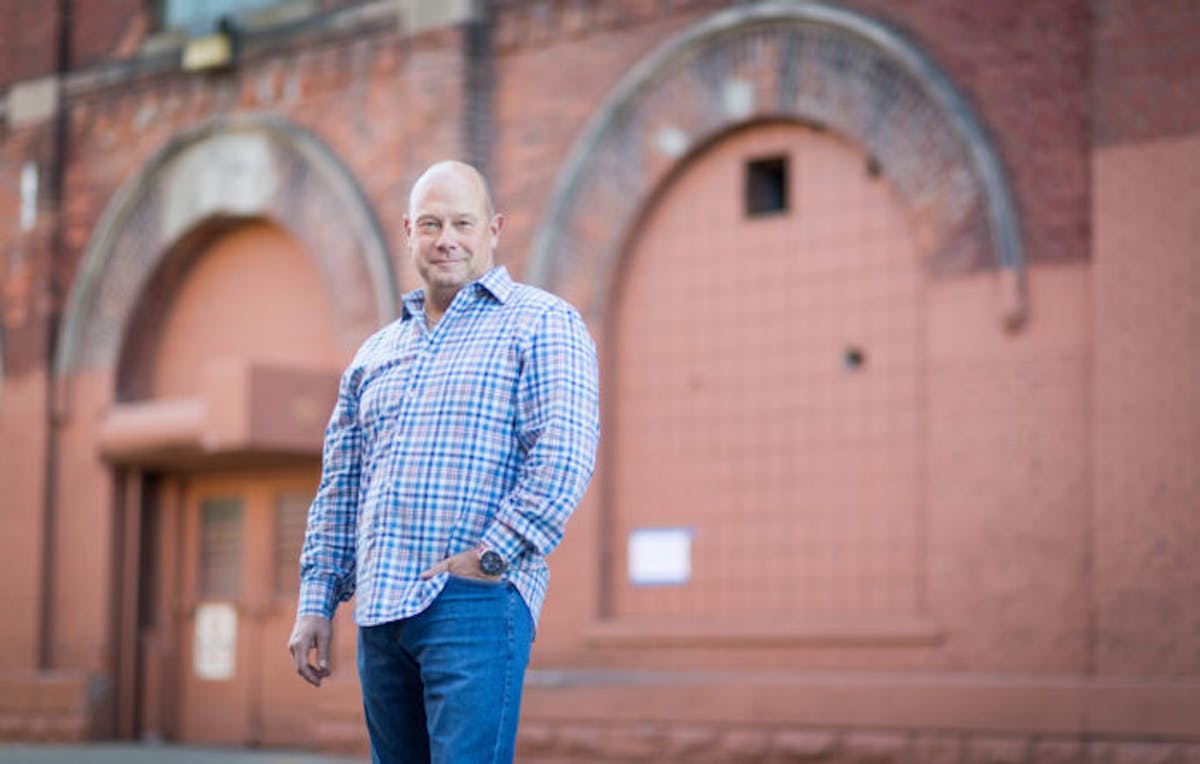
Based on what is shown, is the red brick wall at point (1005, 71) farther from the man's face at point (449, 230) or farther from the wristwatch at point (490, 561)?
the wristwatch at point (490, 561)

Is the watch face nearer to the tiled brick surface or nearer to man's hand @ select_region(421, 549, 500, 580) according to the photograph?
Answer: man's hand @ select_region(421, 549, 500, 580)

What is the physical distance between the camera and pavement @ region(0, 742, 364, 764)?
1302 centimetres

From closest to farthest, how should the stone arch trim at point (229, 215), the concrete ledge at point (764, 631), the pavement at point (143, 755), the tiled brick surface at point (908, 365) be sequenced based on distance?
1. the tiled brick surface at point (908, 365)
2. the concrete ledge at point (764, 631)
3. the pavement at point (143, 755)
4. the stone arch trim at point (229, 215)

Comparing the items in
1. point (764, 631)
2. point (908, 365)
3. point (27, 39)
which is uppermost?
point (27, 39)

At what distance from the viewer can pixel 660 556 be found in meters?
12.2

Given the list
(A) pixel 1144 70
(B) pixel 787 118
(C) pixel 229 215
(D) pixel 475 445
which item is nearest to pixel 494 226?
(D) pixel 475 445

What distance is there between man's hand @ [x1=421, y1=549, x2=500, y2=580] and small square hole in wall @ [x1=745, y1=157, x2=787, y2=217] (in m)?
8.06

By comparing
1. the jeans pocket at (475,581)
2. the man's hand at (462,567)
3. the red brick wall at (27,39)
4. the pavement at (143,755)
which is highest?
the red brick wall at (27,39)

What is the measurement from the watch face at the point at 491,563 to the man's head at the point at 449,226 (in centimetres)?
72

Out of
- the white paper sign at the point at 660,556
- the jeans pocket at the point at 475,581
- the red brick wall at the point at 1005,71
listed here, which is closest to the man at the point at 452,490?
the jeans pocket at the point at 475,581

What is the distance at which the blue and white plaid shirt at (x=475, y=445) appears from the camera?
4.20m

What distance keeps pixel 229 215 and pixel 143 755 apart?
4242 millimetres

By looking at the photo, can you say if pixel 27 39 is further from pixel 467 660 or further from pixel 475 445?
pixel 467 660

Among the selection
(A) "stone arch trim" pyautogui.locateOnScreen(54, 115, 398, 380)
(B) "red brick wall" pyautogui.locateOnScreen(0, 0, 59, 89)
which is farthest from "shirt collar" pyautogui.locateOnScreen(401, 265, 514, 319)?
(B) "red brick wall" pyautogui.locateOnScreen(0, 0, 59, 89)
